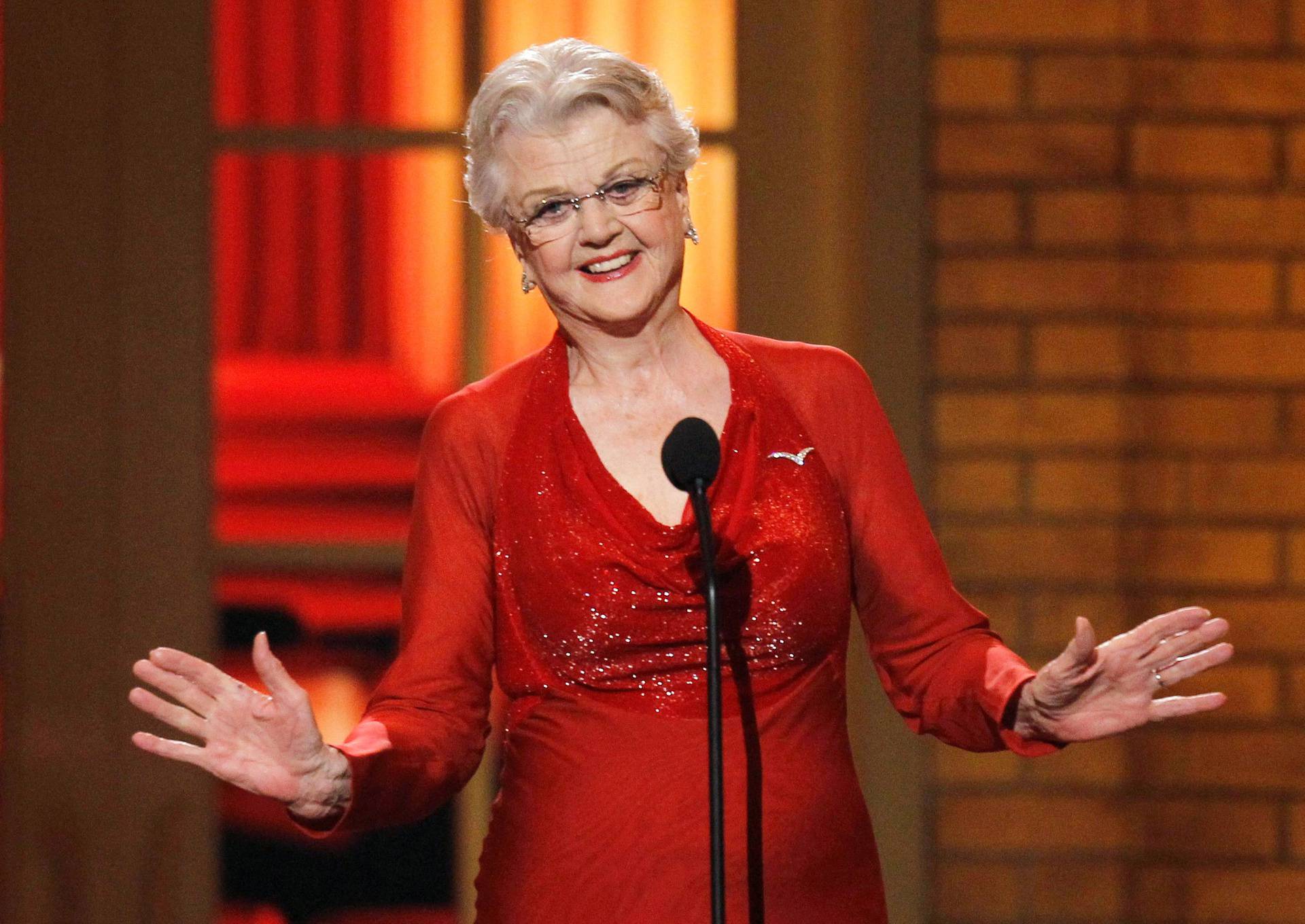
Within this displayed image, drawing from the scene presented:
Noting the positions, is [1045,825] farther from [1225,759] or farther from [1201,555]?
[1201,555]

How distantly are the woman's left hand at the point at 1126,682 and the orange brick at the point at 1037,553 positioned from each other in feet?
4.05

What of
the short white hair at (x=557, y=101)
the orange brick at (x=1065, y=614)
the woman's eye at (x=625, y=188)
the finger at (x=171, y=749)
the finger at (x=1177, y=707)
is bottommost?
the orange brick at (x=1065, y=614)

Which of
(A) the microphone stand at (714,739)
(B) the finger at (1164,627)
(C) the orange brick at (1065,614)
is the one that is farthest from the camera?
(C) the orange brick at (1065,614)

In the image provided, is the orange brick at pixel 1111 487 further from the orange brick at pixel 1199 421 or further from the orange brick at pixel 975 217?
the orange brick at pixel 975 217

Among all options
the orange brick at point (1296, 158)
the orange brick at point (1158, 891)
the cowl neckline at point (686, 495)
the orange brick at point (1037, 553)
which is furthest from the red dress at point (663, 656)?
the orange brick at point (1296, 158)

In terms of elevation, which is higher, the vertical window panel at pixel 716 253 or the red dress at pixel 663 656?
the vertical window panel at pixel 716 253

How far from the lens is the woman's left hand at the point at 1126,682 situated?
140 centimetres

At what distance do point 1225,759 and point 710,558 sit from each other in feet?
5.60

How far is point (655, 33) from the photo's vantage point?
2.95 metres

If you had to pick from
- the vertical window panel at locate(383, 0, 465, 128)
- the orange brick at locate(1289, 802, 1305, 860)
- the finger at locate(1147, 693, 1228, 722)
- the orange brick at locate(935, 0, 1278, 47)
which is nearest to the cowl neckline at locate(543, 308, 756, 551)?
the finger at locate(1147, 693, 1228, 722)

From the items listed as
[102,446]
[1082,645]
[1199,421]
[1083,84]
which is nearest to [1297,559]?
[1199,421]

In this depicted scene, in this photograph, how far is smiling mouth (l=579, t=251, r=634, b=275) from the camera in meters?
1.51

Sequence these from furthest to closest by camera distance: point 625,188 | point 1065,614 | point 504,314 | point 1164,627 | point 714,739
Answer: point 504,314
point 1065,614
point 625,188
point 1164,627
point 714,739

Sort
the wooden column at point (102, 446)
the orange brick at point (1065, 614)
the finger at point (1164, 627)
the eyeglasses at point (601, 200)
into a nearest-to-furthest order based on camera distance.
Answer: the finger at point (1164, 627)
the eyeglasses at point (601, 200)
the orange brick at point (1065, 614)
the wooden column at point (102, 446)
